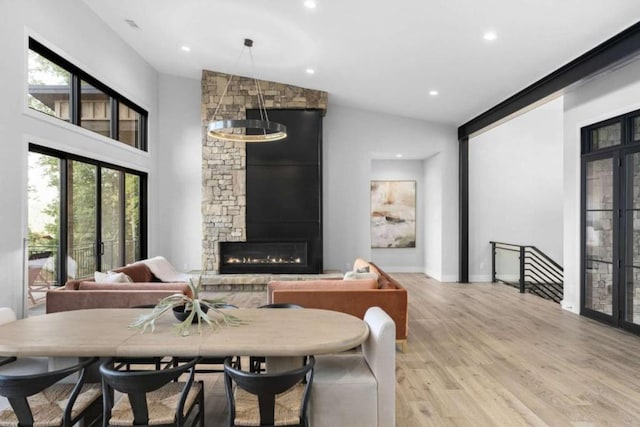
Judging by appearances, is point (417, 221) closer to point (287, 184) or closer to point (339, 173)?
point (339, 173)

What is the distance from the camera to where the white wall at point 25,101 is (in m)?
4.20

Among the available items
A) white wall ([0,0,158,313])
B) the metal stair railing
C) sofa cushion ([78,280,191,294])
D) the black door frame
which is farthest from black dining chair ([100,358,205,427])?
the metal stair railing

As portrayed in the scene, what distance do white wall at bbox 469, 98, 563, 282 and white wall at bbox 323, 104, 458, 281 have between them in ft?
1.52

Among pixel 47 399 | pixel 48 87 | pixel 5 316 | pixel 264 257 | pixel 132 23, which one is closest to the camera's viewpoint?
pixel 47 399

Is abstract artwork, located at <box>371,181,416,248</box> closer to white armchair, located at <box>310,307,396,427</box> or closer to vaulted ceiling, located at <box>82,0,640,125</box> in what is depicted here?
vaulted ceiling, located at <box>82,0,640,125</box>

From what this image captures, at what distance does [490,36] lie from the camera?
4395 mm

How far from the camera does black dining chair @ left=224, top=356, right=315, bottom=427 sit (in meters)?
1.82

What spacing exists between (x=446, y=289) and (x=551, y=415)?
191 inches

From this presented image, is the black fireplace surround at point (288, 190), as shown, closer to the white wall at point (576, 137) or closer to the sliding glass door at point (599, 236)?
the white wall at point (576, 137)

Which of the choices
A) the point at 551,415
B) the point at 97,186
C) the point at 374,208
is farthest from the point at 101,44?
the point at 551,415

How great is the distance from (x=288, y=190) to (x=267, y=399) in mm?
6021

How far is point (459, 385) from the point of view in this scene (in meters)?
3.28

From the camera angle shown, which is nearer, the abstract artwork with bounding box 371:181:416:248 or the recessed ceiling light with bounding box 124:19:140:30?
the recessed ceiling light with bounding box 124:19:140:30

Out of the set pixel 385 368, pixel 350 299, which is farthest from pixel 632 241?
pixel 385 368
